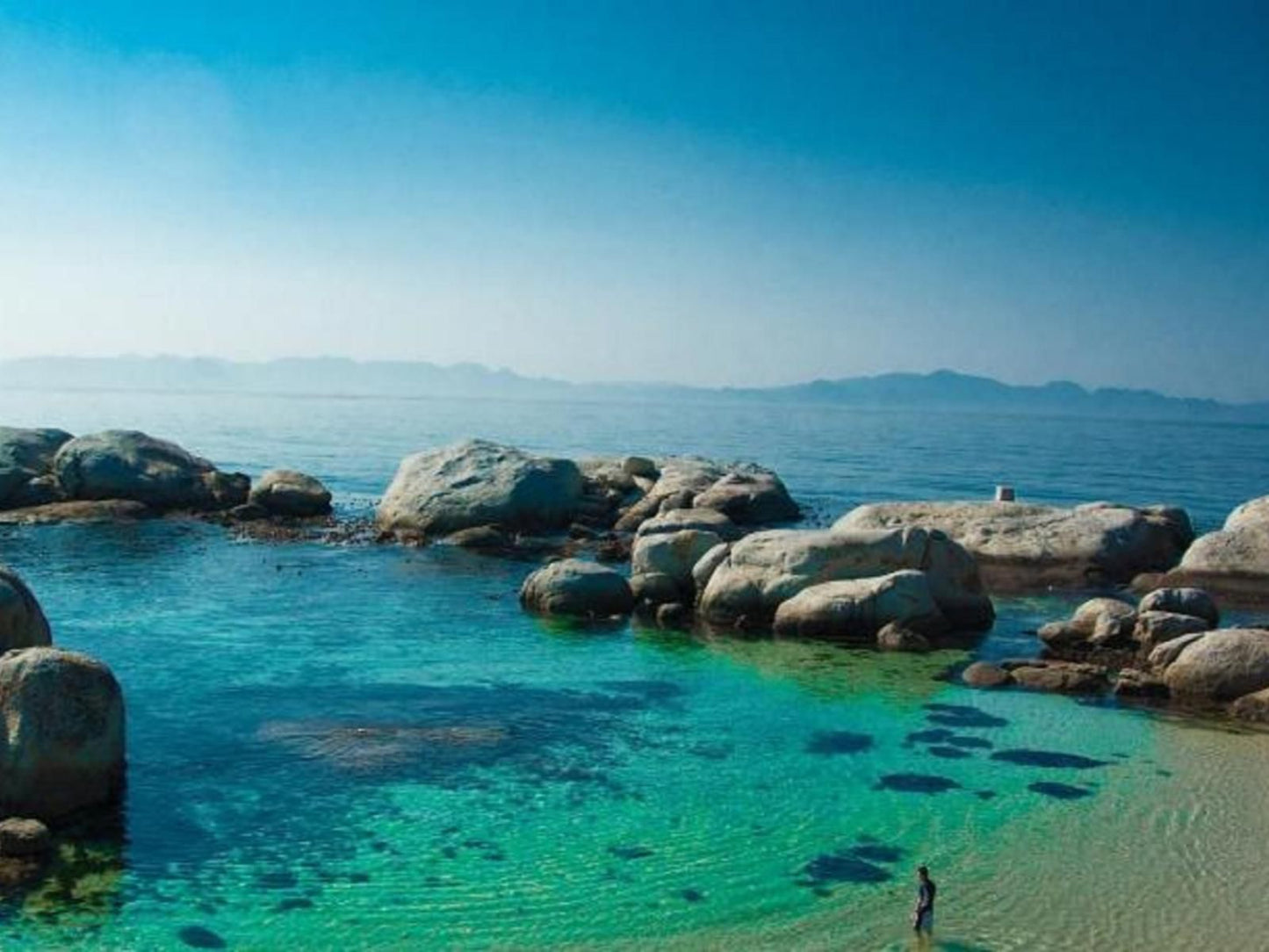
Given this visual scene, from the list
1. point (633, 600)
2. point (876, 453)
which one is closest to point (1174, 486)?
point (876, 453)

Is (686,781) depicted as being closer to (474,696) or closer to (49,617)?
(474,696)

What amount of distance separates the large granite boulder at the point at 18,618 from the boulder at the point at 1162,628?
2419 cm

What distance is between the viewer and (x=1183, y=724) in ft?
79.4

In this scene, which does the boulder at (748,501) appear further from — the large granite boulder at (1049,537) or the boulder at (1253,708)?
the boulder at (1253,708)

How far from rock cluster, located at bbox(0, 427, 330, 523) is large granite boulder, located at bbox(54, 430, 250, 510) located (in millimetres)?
37

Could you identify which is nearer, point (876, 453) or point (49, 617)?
point (49, 617)

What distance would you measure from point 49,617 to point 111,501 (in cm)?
1996

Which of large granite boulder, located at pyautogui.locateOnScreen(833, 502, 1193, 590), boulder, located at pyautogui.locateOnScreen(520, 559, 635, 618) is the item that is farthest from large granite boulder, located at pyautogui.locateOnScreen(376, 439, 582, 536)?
boulder, located at pyautogui.locateOnScreen(520, 559, 635, 618)

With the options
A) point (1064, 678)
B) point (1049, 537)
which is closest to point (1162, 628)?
point (1064, 678)

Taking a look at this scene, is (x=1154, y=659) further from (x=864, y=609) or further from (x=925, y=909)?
(x=925, y=909)

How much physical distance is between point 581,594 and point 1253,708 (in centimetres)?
1691

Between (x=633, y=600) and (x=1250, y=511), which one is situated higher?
(x=1250, y=511)

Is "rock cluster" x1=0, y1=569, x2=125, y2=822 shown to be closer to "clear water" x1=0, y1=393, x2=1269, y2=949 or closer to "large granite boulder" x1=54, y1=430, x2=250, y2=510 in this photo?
"clear water" x1=0, y1=393, x2=1269, y2=949

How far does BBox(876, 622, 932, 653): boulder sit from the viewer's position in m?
29.9
